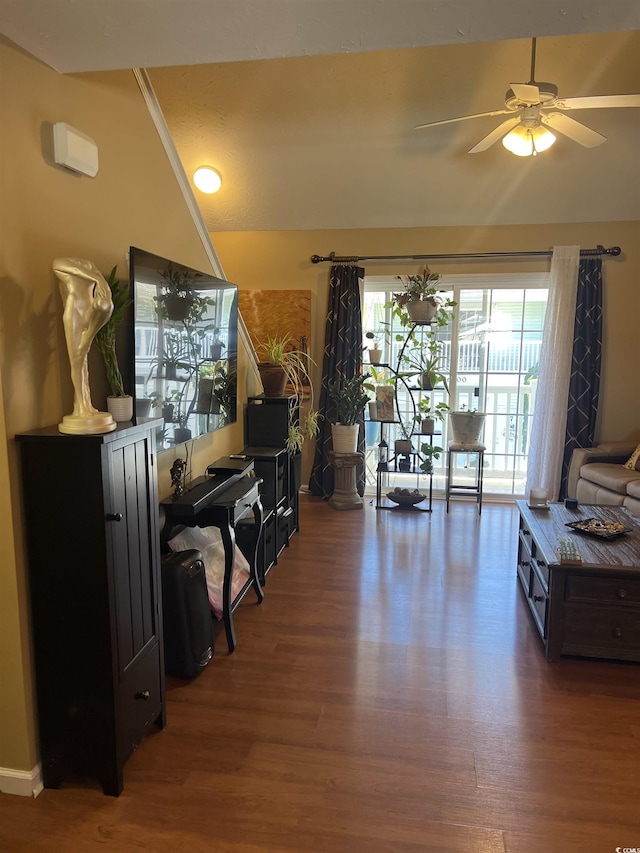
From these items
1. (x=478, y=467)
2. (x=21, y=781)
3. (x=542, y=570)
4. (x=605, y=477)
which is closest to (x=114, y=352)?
(x=21, y=781)

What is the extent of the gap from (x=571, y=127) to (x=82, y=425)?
9.39ft

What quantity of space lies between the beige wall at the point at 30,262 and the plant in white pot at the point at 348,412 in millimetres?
2814

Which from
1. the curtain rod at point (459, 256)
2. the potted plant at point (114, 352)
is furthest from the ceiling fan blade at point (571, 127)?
the potted plant at point (114, 352)

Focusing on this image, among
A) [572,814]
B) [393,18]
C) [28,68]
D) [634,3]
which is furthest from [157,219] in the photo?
[572,814]

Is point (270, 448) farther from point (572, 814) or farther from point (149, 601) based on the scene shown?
point (572, 814)

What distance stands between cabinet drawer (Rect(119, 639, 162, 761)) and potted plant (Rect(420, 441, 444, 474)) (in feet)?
10.4

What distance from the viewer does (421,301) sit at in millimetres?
4570

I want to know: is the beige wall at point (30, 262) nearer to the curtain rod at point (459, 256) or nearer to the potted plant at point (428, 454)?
the curtain rod at point (459, 256)

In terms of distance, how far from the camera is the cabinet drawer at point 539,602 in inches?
101

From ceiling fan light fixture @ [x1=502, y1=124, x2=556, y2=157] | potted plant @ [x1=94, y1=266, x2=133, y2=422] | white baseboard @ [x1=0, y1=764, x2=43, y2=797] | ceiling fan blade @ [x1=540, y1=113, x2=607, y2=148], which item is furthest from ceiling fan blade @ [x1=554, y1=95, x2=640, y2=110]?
white baseboard @ [x1=0, y1=764, x2=43, y2=797]

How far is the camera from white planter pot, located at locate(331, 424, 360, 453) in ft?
15.4

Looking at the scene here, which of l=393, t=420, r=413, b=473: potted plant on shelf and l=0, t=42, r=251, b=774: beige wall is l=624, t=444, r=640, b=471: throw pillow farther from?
l=0, t=42, r=251, b=774: beige wall

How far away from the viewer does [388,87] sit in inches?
143

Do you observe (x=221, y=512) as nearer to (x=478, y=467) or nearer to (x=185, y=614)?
(x=185, y=614)
